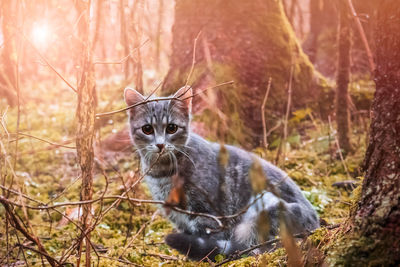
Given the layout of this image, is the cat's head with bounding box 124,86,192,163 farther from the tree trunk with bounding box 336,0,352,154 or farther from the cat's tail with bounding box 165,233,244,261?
the tree trunk with bounding box 336,0,352,154

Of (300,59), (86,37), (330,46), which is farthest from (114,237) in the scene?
(330,46)

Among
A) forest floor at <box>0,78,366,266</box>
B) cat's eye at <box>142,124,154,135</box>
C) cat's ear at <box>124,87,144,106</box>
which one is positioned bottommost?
forest floor at <box>0,78,366,266</box>

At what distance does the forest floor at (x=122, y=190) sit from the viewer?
10.7 ft

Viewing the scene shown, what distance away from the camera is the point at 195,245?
10.7 feet

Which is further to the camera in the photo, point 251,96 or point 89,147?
point 251,96

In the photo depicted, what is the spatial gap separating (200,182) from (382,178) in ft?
6.55

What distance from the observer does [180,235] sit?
325 centimetres

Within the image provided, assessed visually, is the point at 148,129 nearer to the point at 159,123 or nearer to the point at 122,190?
the point at 159,123

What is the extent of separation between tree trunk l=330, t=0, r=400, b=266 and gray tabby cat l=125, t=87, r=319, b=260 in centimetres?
123

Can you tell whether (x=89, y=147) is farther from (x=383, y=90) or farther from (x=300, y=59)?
(x=300, y=59)

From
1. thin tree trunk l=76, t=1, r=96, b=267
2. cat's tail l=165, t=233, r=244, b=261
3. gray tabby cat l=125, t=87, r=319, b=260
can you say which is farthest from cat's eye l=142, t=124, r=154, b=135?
thin tree trunk l=76, t=1, r=96, b=267

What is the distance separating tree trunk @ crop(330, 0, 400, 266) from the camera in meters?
1.85

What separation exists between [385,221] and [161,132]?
2517 mm

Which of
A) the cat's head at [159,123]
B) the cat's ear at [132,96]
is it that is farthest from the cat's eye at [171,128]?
the cat's ear at [132,96]
